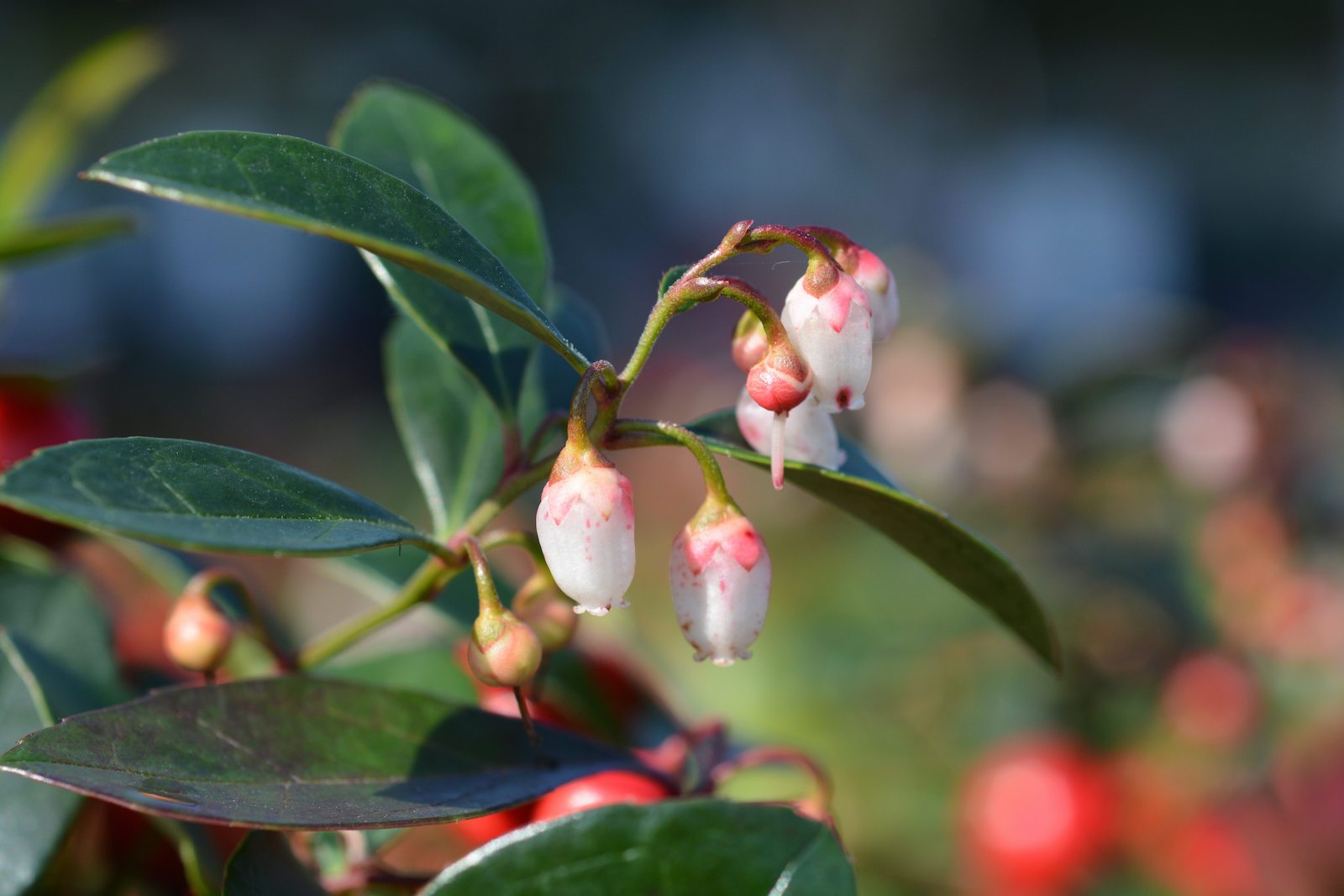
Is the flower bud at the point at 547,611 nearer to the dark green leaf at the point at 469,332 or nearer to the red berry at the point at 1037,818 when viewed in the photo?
the dark green leaf at the point at 469,332

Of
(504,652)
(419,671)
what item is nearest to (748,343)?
(504,652)

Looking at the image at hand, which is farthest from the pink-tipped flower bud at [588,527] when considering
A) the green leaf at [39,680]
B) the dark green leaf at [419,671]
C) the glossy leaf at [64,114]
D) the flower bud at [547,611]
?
the glossy leaf at [64,114]

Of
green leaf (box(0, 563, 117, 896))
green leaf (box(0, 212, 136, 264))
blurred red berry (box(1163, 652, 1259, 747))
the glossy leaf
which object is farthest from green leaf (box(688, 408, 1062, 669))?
blurred red berry (box(1163, 652, 1259, 747))

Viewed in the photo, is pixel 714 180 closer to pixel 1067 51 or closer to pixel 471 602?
pixel 1067 51

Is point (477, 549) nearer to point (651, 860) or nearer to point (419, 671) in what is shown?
point (651, 860)

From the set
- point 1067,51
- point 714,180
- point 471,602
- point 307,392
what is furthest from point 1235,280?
point 471,602

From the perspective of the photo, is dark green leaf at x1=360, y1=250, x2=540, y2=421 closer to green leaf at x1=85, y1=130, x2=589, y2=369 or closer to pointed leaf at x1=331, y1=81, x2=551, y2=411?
pointed leaf at x1=331, y1=81, x2=551, y2=411
